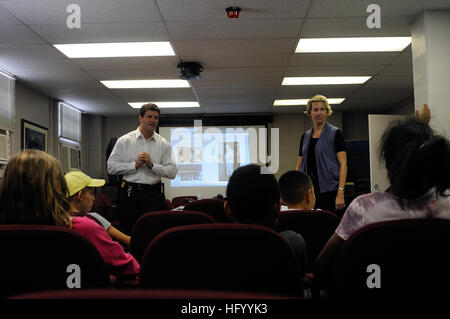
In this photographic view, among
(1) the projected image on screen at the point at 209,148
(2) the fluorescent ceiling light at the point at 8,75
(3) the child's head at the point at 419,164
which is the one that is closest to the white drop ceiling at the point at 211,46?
(2) the fluorescent ceiling light at the point at 8,75

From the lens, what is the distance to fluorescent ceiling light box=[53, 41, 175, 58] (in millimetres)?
5004

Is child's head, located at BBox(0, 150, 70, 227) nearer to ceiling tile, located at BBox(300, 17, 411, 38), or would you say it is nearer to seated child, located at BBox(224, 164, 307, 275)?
seated child, located at BBox(224, 164, 307, 275)

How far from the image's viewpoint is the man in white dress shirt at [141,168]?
325 centimetres

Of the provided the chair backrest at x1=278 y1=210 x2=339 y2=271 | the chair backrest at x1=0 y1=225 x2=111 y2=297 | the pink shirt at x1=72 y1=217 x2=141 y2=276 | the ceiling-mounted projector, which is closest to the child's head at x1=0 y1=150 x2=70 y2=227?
the pink shirt at x1=72 y1=217 x2=141 y2=276

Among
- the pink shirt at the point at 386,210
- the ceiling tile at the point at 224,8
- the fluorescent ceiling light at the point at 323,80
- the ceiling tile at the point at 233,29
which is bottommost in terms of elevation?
the pink shirt at the point at 386,210

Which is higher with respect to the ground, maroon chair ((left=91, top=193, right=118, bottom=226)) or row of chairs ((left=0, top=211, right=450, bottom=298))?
row of chairs ((left=0, top=211, right=450, bottom=298))

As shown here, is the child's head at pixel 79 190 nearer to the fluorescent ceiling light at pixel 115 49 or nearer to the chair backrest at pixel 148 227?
the chair backrest at pixel 148 227

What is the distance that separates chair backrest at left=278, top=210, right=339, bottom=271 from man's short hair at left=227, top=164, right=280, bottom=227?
706mm

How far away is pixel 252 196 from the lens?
4.25ft

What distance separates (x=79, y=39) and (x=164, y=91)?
273 cm

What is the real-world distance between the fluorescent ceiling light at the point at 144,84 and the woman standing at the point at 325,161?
12.4 ft

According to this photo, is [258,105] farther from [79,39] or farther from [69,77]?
[79,39]

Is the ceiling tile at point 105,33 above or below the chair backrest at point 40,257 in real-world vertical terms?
above

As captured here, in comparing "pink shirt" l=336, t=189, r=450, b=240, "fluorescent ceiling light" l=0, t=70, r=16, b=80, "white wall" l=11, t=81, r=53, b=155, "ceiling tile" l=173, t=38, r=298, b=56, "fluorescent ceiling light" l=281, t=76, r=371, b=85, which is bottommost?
"pink shirt" l=336, t=189, r=450, b=240
